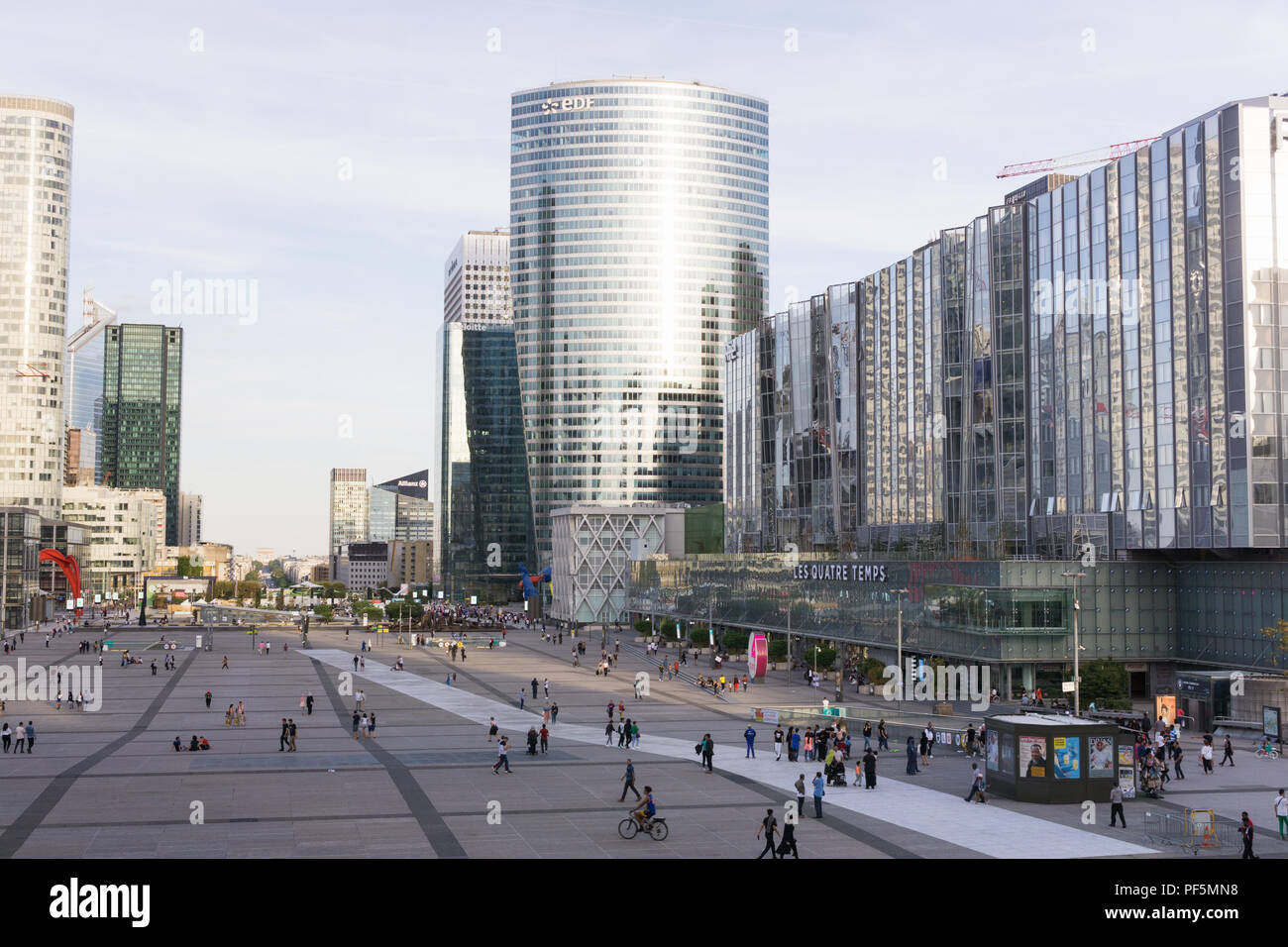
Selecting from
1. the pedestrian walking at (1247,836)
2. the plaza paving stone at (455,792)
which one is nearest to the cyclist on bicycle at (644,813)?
the plaza paving stone at (455,792)

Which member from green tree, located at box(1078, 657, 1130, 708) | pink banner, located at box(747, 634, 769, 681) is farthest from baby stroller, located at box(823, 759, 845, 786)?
pink banner, located at box(747, 634, 769, 681)

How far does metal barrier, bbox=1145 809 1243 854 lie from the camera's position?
30.4 meters

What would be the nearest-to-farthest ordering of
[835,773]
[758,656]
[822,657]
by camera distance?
1. [835,773]
2. [758,656]
3. [822,657]

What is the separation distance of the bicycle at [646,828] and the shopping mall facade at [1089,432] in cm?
4723

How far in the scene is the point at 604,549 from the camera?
17700cm

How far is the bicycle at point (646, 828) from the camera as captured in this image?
31281mm

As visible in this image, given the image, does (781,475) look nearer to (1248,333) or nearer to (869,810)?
(1248,333)

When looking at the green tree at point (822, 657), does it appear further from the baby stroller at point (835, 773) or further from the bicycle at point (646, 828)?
the bicycle at point (646, 828)

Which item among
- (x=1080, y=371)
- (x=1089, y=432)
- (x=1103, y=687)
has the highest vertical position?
(x=1080, y=371)

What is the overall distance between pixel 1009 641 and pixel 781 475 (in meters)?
63.1

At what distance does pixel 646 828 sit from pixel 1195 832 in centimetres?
1384

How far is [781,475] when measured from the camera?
136 metres

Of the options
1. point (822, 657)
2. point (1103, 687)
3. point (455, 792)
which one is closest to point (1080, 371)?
point (822, 657)

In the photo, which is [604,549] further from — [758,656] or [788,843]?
[788,843]
